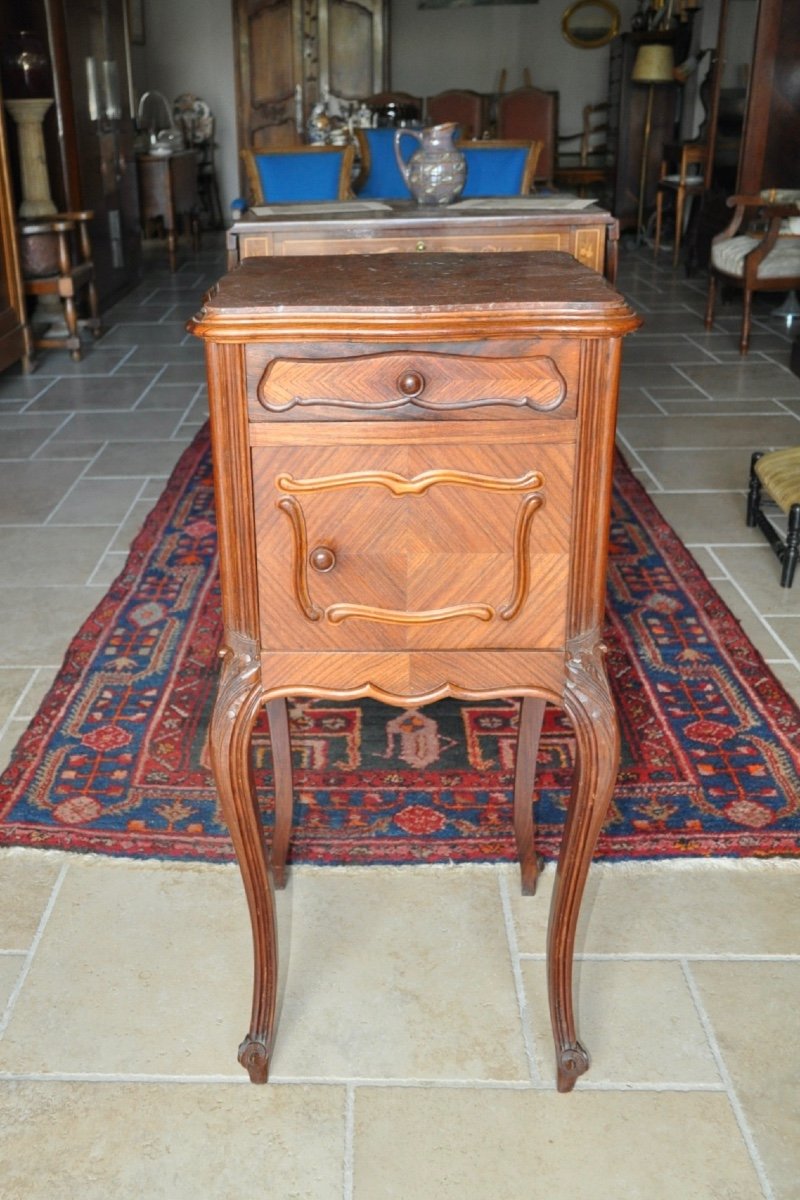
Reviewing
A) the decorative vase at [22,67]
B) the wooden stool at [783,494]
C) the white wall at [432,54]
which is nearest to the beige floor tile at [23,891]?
the wooden stool at [783,494]

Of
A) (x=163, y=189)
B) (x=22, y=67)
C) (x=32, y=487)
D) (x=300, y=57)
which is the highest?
(x=300, y=57)

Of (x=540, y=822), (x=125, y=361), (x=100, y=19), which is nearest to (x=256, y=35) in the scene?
(x=100, y=19)

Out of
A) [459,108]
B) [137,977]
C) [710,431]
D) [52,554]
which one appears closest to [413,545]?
[137,977]

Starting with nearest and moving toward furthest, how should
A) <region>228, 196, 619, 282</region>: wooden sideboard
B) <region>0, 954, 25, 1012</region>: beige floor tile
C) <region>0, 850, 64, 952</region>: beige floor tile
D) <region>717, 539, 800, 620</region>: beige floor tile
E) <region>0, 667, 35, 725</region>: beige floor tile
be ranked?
<region>0, 954, 25, 1012</region>: beige floor tile
<region>0, 850, 64, 952</region>: beige floor tile
<region>0, 667, 35, 725</region>: beige floor tile
<region>717, 539, 800, 620</region>: beige floor tile
<region>228, 196, 619, 282</region>: wooden sideboard

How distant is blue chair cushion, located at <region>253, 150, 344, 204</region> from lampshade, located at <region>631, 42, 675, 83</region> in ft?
18.4

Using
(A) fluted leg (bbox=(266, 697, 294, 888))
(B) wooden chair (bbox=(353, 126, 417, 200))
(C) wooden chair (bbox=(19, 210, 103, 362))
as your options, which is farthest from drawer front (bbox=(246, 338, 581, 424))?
(C) wooden chair (bbox=(19, 210, 103, 362))

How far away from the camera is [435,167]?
3611mm

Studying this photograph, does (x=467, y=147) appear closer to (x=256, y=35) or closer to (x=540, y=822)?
(x=540, y=822)

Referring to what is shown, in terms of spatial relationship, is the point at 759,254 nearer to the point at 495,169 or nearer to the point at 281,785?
the point at 495,169

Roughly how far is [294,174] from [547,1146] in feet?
13.6

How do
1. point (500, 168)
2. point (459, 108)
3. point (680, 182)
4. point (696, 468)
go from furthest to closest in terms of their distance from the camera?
point (459, 108)
point (680, 182)
point (500, 168)
point (696, 468)

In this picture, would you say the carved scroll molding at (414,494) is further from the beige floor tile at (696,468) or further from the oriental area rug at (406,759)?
the beige floor tile at (696,468)

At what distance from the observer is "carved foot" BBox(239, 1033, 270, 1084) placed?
1.46m

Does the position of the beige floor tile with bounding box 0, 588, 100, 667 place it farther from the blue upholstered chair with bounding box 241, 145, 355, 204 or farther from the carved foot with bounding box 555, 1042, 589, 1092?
the blue upholstered chair with bounding box 241, 145, 355, 204
